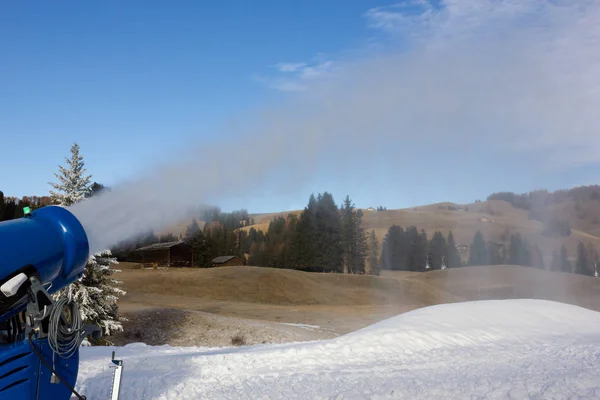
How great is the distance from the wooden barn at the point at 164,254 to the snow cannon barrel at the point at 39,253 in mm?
64873

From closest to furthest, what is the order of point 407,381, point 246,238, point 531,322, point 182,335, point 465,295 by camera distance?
point 407,381 → point 531,322 → point 182,335 → point 465,295 → point 246,238

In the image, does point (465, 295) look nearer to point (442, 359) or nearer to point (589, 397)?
point (442, 359)

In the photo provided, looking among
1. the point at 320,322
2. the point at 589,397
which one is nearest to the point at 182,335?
the point at 320,322

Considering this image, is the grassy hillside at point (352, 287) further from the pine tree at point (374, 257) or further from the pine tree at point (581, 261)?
the pine tree at point (374, 257)

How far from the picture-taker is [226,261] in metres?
78.6

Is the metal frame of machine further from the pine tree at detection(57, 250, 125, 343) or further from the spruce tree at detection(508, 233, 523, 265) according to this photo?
the spruce tree at detection(508, 233, 523, 265)

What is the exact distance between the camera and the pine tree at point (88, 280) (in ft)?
73.5

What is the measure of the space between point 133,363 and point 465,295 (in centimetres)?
5474

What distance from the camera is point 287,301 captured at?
5872cm

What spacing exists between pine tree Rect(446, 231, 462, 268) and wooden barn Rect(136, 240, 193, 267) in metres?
32.8

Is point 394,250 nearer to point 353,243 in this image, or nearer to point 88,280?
point 353,243

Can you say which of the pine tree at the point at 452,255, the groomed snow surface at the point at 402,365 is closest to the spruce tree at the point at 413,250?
the pine tree at the point at 452,255

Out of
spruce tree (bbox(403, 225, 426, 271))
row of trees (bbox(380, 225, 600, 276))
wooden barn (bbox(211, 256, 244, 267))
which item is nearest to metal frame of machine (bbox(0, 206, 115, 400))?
row of trees (bbox(380, 225, 600, 276))

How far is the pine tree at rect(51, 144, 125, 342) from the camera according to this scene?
22.4 meters
